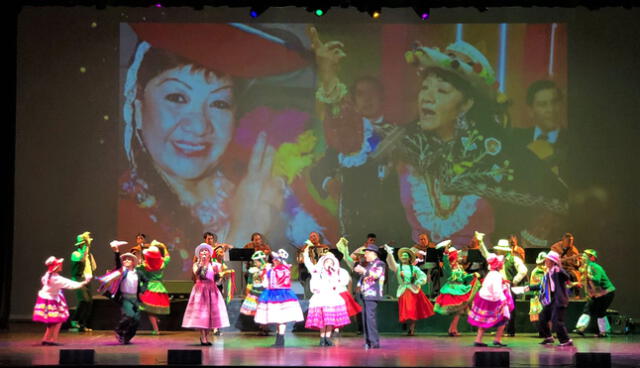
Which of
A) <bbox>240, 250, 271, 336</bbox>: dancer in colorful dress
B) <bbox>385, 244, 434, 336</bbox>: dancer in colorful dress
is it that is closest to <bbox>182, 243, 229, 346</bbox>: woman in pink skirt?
<bbox>240, 250, 271, 336</bbox>: dancer in colorful dress

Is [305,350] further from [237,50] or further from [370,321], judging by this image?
[237,50]

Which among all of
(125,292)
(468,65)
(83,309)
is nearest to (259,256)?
(125,292)

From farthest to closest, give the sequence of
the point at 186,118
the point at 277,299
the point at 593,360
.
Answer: the point at 186,118 < the point at 277,299 < the point at 593,360

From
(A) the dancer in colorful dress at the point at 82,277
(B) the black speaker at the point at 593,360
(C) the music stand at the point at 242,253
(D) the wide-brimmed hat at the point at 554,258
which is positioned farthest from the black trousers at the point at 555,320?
(A) the dancer in colorful dress at the point at 82,277

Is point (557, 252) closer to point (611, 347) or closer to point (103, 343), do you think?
point (611, 347)

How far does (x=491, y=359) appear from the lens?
433 inches

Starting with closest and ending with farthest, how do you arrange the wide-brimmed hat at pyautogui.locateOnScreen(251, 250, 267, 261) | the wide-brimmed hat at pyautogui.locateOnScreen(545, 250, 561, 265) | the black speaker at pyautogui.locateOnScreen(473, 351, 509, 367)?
the black speaker at pyautogui.locateOnScreen(473, 351, 509, 367) < the wide-brimmed hat at pyautogui.locateOnScreen(545, 250, 561, 265) < the wide-brimmed hat at pyautogui.locateOnScreen(251, 250, 267, 261)

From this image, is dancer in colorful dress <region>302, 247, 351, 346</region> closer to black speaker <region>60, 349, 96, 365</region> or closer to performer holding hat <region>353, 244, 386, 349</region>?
performer holding hat <region>353, 244, 386, 349</region>

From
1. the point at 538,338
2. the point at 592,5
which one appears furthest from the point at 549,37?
the point at 538,338

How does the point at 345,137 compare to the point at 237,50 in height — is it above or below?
below

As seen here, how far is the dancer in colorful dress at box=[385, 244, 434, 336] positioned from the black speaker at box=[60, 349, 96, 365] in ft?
17.9

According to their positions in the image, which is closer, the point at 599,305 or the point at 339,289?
the point at 339,289

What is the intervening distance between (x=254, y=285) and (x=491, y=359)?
15.9 feet

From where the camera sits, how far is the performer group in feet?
43.0
